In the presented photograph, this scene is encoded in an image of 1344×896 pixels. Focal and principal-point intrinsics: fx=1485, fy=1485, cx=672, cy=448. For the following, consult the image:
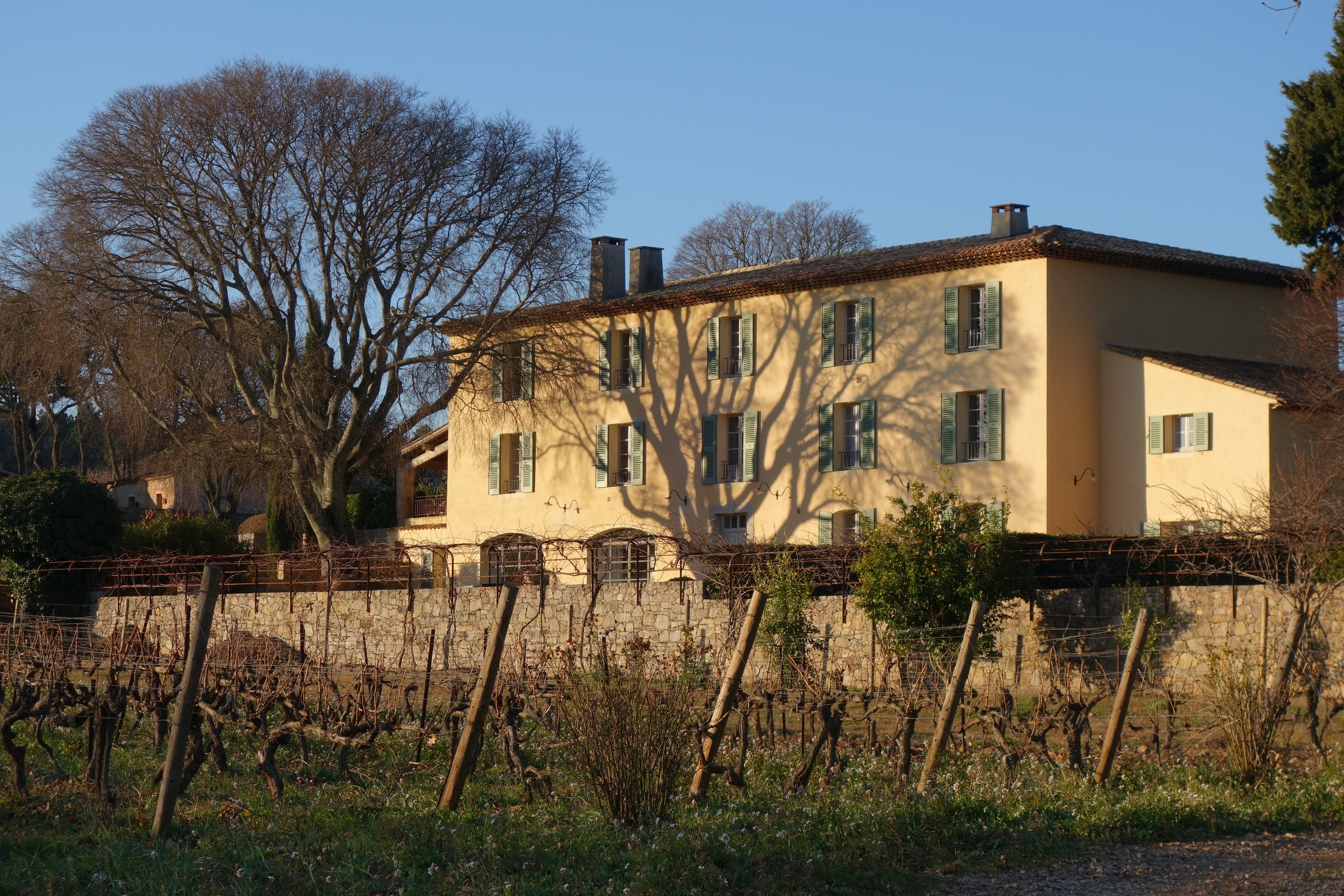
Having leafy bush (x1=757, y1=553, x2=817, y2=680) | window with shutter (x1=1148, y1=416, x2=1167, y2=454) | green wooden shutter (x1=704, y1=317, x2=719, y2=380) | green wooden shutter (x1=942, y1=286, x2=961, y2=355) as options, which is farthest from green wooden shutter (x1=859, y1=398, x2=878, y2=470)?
leafy bush (x1=757, y1=553, x2=817, y2=680)

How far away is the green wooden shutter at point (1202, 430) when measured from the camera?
85.0 ft

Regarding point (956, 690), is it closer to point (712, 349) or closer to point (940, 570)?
point (940, 570)

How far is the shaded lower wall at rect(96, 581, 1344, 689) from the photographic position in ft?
60.3

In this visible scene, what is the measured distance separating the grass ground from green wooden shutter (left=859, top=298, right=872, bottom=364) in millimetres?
19603

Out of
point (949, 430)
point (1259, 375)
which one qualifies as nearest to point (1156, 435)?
point (1259, 375)

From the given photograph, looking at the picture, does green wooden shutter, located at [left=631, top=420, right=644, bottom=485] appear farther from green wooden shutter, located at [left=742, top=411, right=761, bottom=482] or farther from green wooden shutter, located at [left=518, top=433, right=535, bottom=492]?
green wooden shutter, located at [left=518, top=433, right=535, bottom=492]

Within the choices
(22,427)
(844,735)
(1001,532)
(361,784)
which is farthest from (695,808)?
(22,427)

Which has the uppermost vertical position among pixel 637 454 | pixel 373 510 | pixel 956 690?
pixel 637 454

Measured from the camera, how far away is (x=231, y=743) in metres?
15.0

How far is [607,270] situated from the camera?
3722 cm

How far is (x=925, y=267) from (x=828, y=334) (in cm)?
287

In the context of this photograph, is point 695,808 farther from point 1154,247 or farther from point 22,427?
point 22,427

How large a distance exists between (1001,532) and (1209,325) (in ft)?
38.8

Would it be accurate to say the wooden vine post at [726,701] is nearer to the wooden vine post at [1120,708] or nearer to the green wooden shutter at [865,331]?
the wooden vine post at [1120,708]
